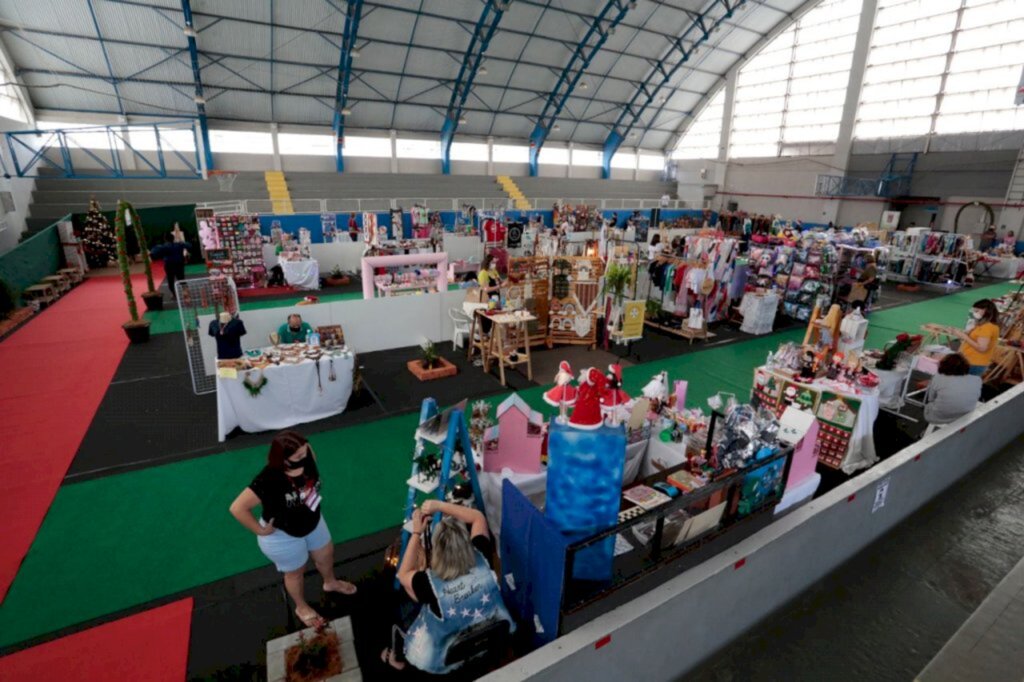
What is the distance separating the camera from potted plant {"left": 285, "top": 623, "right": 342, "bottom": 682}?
2.87 m

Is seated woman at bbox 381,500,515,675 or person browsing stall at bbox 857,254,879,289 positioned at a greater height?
person browsing stall at bbox 857,254,879,289

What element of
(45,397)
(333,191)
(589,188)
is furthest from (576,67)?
(45,397)

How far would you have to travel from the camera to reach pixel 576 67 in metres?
24.1

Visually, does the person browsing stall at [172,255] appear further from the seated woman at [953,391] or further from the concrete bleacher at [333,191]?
the seated woman at [953,391]

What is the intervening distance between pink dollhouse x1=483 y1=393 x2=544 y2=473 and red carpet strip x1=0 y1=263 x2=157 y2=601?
3789 millimetres

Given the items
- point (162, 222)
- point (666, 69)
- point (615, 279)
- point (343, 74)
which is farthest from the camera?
point (666, 69)

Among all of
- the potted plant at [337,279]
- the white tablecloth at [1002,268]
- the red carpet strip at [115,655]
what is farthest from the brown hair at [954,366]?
the white tablecloth at [1002,268]

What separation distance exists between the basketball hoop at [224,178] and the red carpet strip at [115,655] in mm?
20608

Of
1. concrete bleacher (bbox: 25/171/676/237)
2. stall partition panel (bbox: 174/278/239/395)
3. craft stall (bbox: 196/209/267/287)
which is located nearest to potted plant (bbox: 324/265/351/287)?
craft stall (bbox: 196/209/267/287)

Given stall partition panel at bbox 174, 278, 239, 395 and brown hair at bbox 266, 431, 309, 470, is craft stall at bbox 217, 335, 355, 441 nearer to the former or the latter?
stall partition panel at bbox 174, 278, 239, 395

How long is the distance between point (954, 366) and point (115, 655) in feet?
23.4

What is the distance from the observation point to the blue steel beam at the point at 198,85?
612 inches

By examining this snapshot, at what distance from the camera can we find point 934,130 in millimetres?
21891

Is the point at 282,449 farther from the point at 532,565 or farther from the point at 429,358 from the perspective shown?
the point at 429,358
